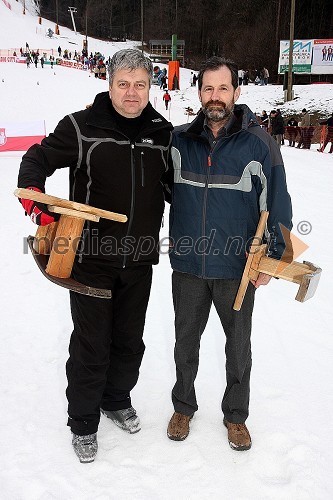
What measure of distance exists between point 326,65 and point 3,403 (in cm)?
2939

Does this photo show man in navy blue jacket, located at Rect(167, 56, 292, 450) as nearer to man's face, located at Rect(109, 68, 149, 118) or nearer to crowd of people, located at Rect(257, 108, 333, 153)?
man's face, located at Rect(109, 68, 149, 118)

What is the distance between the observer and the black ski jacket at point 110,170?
92.4 inches

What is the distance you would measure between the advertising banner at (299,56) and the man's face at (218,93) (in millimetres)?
27768

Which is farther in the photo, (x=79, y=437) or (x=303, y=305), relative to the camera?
(x=303, y=305)

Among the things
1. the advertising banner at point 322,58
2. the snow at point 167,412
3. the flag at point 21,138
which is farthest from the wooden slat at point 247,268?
the advertising banner at point 322,58

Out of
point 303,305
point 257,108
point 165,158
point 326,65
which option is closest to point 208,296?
point 165,158

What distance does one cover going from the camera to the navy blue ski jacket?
7.84 ft

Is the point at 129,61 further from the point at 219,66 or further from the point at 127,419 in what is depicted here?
the point at 127,419

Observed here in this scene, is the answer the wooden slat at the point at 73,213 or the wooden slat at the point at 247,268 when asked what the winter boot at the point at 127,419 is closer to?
the wooden slat at the point at 247,268

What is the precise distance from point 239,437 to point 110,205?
4.70 feet

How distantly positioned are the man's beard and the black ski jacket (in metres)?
0.23

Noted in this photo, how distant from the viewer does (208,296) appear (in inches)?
105

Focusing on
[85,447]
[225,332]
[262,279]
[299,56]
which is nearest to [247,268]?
[262,279]

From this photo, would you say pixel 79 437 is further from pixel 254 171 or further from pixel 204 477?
pixel 254 171
